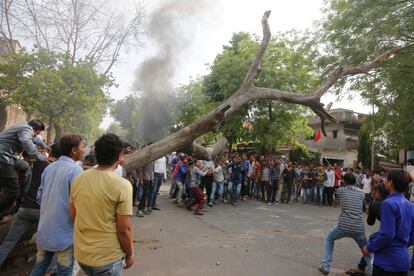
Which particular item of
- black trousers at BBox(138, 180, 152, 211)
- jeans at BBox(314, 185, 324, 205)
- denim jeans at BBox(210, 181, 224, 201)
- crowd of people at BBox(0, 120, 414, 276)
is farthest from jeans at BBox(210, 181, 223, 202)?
crowd of people at BBox(0, 120, 414, 276)

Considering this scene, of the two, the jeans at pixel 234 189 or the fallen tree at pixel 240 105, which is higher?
the fallen tree at pixel 240 105

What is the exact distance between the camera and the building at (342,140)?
3500 centimetres

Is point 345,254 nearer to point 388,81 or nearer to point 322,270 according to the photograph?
point 322,270

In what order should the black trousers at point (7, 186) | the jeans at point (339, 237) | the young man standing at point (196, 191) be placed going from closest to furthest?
the black trousers at point (7, 186)
the jeans at point (339, 237)
the young man standing at point (196, 191)

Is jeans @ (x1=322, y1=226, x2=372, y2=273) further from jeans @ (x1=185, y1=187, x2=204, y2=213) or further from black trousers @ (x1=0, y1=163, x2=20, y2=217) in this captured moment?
jeans @ (x1=185, y1=187, x2=204, y2=213)

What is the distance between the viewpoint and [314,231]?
347 inches

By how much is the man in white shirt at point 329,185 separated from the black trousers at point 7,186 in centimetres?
1273

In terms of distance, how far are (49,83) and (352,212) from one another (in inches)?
593

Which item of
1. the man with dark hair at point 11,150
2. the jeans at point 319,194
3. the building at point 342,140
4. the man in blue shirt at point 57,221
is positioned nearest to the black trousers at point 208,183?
the jeans at point 319,194

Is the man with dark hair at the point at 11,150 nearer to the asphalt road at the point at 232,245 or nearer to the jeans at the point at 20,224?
the jeans at the point at 20,224

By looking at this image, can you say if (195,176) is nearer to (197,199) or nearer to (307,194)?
(197,199)

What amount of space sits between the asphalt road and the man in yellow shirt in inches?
99.4

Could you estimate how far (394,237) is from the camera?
3.21m

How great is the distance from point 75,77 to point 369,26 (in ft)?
43.6
